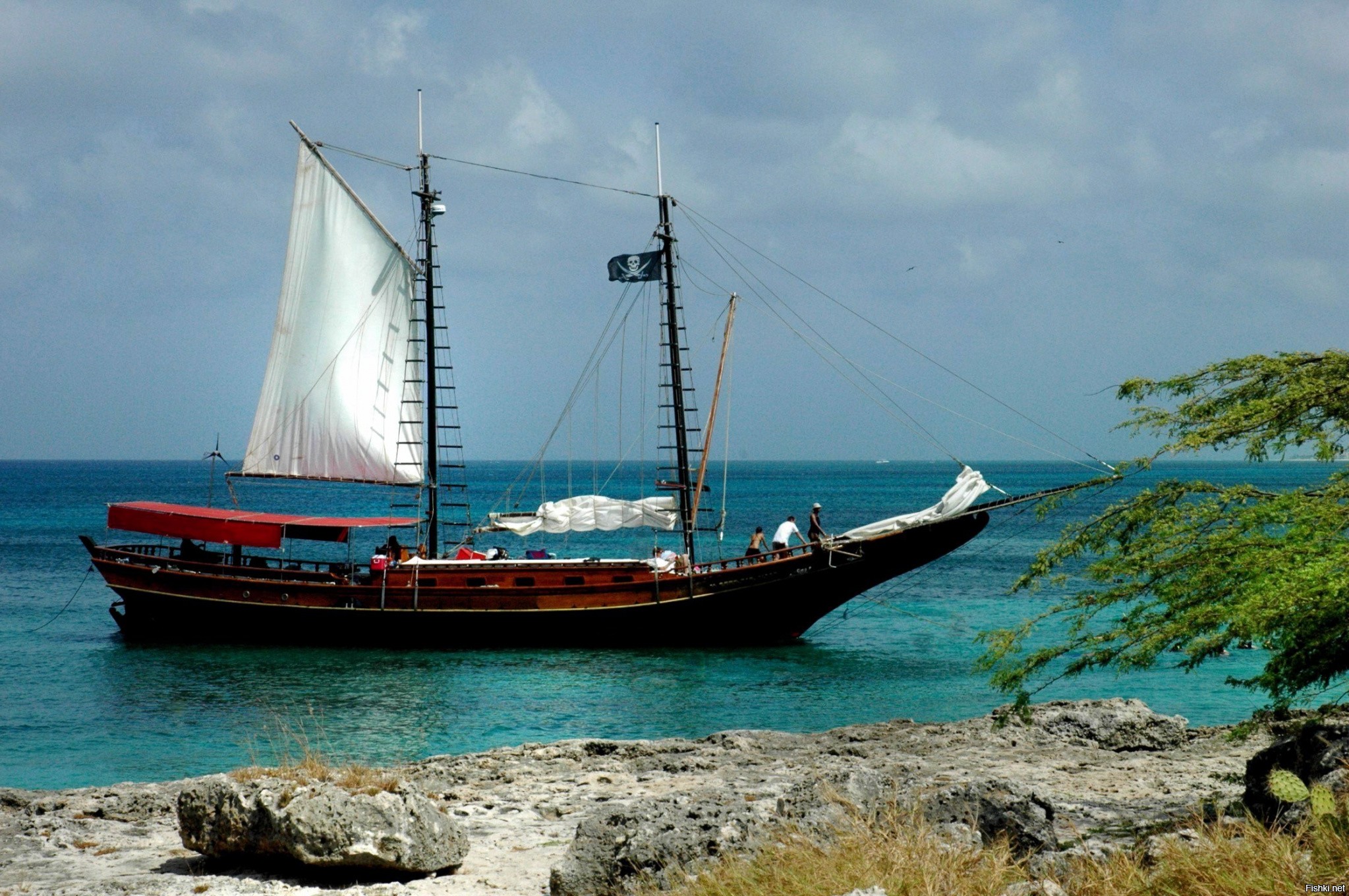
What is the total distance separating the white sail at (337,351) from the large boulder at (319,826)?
23581mm

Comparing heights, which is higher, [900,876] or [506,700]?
[900,876]

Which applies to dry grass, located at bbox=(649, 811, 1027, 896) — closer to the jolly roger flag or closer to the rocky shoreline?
the rocky shoreline

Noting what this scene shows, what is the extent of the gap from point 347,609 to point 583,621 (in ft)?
18.1

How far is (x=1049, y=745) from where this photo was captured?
15.3 metres

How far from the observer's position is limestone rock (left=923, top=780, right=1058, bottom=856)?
805 cm

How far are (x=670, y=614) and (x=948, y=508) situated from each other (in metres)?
6.69

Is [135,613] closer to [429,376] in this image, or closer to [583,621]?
[429,376]

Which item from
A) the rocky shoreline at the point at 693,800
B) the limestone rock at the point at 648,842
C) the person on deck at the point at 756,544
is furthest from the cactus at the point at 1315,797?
the person on deck at the point at 756,544

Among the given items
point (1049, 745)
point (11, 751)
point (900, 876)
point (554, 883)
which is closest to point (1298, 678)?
point (900, 876)

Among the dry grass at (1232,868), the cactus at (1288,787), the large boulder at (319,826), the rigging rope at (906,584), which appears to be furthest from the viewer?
the rigging rope at (906,584)

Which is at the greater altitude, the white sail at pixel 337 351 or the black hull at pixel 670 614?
the white sail at pixel 337 351

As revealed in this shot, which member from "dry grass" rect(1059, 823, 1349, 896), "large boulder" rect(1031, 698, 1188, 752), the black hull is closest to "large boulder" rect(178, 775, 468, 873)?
"dry grass" rect(1059, 823, 1349, 896)

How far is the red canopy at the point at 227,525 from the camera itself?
28.0 metres

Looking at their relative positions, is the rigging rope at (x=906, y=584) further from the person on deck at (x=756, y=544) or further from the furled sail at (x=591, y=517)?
the furled sail at (x=591, y=517)
